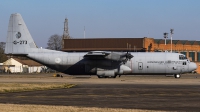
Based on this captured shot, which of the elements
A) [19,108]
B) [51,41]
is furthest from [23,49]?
[51,41]

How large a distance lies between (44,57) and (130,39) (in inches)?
2121

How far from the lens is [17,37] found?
2196 inches

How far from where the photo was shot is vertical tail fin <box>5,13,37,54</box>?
55.3 m

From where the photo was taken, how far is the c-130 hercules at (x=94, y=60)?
55.0 metres

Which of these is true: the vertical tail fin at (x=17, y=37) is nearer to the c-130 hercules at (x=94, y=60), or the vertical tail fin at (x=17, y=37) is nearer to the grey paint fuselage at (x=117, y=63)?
the c-130 hercules at (x=94, y=60)

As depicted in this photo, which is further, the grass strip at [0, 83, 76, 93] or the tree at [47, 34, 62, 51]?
the tree at [47, 34, 62, 51]

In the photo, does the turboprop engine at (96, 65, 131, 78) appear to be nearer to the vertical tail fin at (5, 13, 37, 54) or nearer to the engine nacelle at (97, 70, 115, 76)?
the engine nacelle at (97, 70, 115, 76)

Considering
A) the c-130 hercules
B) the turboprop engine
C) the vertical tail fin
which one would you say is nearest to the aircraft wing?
the c-130 hercules

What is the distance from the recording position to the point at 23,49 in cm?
5581

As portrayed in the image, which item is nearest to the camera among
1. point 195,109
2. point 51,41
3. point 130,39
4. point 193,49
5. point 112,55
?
point 195,109

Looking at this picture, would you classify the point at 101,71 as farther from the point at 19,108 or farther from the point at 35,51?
the point at 19,108

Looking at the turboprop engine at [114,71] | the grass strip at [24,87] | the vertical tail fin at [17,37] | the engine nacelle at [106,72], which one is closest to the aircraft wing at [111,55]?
the turboprop engine at [114,71]

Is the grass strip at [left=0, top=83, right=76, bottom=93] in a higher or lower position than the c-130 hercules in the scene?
lower

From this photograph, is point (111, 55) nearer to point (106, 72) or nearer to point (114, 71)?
point (114, 71)
